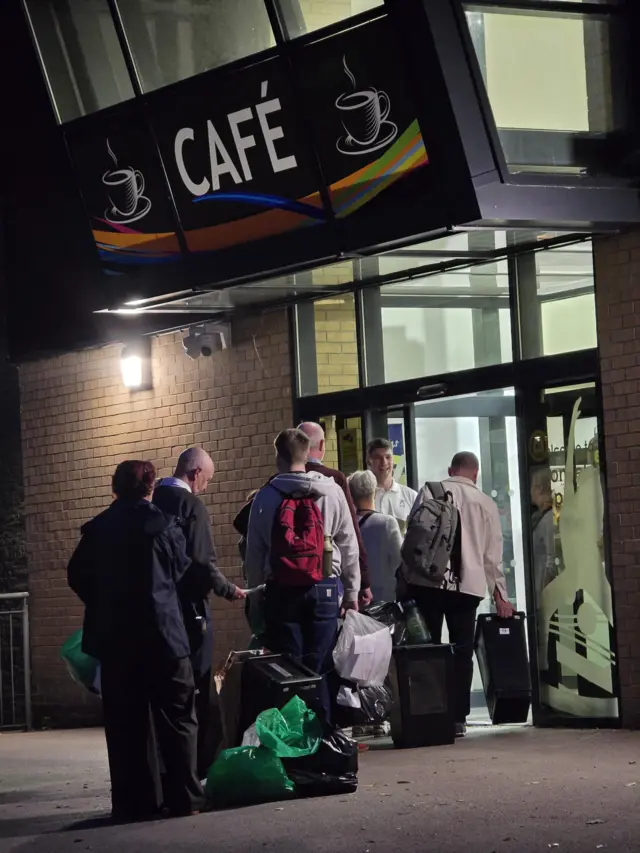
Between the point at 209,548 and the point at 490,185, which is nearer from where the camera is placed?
the point at 209,548

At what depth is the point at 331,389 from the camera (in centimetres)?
1395

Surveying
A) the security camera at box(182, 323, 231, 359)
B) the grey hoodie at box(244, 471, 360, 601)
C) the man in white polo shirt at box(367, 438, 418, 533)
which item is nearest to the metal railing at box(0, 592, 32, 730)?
the security camera at box(182, 323, 231, 359)

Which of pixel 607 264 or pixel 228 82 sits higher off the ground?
pixel 228 82

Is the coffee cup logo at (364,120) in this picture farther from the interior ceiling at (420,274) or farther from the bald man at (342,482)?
the bald man at (342,482)

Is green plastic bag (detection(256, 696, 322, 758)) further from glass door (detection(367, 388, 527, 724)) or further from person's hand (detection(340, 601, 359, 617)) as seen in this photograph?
glass door (detection(367, 388, 527, 724))

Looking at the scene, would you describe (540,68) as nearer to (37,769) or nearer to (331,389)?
(331,389)

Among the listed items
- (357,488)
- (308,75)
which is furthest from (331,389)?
(308,75)

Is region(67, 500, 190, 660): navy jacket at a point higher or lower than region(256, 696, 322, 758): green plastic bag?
higher

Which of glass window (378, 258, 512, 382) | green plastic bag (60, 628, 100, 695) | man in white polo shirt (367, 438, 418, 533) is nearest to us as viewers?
green plastic bag (60, 628, 100, 695)

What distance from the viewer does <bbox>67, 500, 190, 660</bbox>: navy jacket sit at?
8.88m

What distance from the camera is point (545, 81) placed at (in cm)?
1114

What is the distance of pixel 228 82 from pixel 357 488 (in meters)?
3.21

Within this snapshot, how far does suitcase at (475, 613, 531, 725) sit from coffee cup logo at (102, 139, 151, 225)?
14.9ft

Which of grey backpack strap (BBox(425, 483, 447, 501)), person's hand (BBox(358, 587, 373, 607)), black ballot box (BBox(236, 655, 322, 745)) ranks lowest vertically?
black ballot box (BBox(236, 655, 322, 745))
